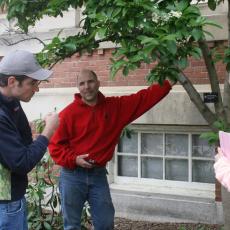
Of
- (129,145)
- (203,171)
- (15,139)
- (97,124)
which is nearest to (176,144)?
(203,171)

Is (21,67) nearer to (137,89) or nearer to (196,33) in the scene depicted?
(196,33)

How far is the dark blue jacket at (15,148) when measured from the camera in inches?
127

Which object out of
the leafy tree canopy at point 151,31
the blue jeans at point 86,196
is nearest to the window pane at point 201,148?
the blue jeans at point 86,196

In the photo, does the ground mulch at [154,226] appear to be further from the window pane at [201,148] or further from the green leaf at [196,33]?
the green leaf at [196,33]

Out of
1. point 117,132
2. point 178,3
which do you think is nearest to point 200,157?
point 117,132

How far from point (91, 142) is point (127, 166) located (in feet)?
7.68

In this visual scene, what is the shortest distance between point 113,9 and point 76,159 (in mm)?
1654

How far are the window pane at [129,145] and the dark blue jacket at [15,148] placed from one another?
139 inches

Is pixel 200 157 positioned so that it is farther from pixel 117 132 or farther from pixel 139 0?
pixel 139 0

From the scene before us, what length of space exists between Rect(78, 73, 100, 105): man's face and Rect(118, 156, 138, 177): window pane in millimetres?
2276

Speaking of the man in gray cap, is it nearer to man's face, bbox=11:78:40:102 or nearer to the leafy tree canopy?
man's face, bbox=11:78:40:102

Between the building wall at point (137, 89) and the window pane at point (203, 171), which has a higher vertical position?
the building wall at point (137, 89)

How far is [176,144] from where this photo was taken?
21.9 feet

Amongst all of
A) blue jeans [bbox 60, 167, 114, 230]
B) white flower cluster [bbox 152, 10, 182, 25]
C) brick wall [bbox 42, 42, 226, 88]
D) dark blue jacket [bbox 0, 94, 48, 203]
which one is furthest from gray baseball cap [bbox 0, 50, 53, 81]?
brick wall [bbox 42, 42, 226, 88]
